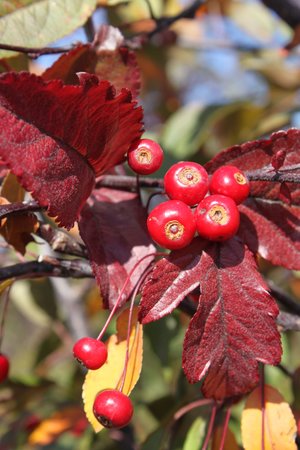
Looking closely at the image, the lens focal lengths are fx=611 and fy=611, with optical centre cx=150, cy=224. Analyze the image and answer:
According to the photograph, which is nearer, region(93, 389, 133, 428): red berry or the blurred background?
region(93, 389, 133, 428): red berry

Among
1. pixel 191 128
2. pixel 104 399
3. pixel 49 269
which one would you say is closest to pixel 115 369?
pixel 104 399

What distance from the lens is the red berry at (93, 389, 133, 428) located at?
1.04 m

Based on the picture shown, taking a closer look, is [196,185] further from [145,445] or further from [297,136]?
[145,445]

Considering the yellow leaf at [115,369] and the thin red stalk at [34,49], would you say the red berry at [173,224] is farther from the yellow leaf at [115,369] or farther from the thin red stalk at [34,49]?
the thin red stalk at [34,49]

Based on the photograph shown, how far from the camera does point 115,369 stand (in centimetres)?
117

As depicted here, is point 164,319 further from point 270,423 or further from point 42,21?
point 42,21

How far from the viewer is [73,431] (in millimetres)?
2307

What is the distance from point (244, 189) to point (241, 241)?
4.6 inches

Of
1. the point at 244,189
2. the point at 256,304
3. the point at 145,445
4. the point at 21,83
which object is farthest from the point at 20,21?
the point at 145,445

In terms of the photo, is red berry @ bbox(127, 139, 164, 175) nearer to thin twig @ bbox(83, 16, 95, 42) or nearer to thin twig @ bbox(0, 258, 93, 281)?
thin twig @ bbox(0, 258, 93, 281)

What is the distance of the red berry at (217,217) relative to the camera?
997mm

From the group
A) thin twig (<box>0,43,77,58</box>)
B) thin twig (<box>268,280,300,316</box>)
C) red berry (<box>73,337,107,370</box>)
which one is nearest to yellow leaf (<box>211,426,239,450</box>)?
thin twig (<box>268,280,300,316</box>)

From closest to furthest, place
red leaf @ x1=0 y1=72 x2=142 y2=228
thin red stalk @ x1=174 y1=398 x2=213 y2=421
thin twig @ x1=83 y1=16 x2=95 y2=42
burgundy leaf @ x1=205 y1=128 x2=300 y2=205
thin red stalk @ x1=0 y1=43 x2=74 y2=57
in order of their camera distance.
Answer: red leaf @ x1=0 y1=72 x2=142 y2=228 < burgundy leaf @ x1=205 y1=128 x2=300 y2=205 < thin red stalk @ x1=0 y1=43 x2=74 y2=57 < thin red stalk @ x1=174 y1=398 x2=213 y2=421 < thin twig @ x1=83 y1=16 x2=95 y2=42

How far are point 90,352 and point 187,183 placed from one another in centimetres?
34
